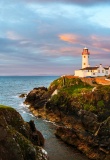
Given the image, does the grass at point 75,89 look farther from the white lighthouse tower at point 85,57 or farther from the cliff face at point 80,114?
the white lighthouse tower at point 85,57

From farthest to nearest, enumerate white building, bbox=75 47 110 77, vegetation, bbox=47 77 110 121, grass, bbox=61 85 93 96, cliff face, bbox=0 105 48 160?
white building, bbox=75 47 110 77 → grass, bbox=61 85 93 96 → vegetation, bbox=47 77 110 121 → cliff face, bbox=0 105 48 160

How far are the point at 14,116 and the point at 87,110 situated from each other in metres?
27.6

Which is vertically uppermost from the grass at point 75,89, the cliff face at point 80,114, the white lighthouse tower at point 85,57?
the white lighthouse tower at point 85,57

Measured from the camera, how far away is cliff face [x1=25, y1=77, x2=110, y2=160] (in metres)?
42.8

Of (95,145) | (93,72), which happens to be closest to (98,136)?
(95,145)

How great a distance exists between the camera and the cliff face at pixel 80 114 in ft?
141

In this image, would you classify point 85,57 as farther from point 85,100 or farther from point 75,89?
point 85,100

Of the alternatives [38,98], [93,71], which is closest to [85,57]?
[93,71]

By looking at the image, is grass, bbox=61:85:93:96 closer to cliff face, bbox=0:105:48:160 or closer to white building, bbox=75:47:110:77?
white building, bbox=75:47:110:77

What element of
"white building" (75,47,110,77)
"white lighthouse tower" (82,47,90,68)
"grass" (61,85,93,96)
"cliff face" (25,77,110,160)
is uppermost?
"white lighthouse tower" (82,47,90,68)

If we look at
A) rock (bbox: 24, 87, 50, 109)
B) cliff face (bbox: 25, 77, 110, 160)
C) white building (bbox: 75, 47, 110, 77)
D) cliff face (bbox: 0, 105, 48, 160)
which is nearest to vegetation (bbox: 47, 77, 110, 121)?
cliff face (bbox: 25, 77, 110, 160)

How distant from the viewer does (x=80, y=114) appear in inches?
2201

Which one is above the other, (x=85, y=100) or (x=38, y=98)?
(x=85, y=100)

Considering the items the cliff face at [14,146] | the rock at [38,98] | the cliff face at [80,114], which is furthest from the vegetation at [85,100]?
the cliff face at [14,146]
